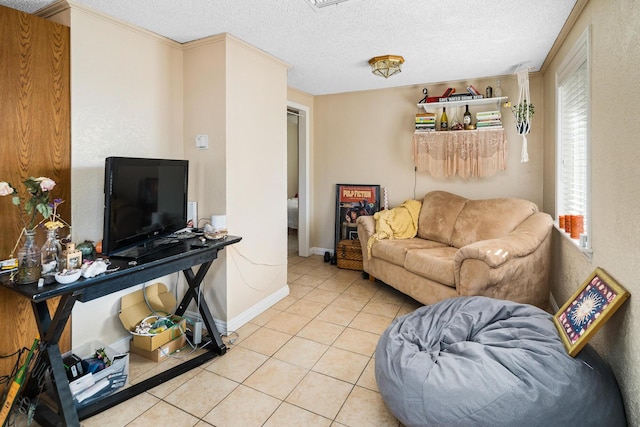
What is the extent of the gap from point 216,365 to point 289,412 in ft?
2.27

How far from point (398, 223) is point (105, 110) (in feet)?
9.58

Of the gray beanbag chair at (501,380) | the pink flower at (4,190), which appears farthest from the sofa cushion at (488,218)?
the pink flower at (4,190)

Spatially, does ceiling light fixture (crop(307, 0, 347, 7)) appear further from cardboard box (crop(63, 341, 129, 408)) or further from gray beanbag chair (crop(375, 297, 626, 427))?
cardboard box (crop(63, 341, 129, 408))

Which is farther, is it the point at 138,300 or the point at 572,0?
the point at 138,300

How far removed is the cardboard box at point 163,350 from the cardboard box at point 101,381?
0.72ft

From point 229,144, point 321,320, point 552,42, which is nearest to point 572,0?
point 552,42

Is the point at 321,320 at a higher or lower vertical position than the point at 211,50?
lower

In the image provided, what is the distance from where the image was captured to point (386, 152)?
4.47 metres

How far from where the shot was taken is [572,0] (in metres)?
2.12

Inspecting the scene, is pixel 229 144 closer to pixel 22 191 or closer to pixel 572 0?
pixel 22 191

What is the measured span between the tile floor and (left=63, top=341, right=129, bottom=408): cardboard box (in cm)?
12

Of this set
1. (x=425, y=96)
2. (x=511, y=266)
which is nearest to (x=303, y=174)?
(x=425, y=96)

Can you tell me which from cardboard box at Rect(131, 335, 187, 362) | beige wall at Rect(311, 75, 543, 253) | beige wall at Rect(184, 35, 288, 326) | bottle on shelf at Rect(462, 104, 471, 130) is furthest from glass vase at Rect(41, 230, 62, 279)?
bottle on shelf at Rect(462, 104, 471, 130)

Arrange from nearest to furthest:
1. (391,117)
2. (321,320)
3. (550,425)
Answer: (550,425)
(321,320)
(391,117)
